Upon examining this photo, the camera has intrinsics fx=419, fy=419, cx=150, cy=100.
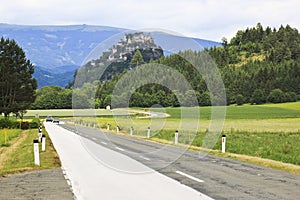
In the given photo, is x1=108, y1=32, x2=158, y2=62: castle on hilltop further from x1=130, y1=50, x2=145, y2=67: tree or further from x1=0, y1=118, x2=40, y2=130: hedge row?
x1=0, y1=118, x2=40, y2=130: hedge row

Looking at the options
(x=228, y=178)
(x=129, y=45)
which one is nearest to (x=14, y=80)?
(x=129, y=45)

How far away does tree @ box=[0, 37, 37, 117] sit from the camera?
71.1m

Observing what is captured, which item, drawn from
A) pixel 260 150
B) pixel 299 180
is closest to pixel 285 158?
pixel 260 150

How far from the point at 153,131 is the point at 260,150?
16168 mm

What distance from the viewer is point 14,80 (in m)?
71.2

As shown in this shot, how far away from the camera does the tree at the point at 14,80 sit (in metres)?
71.1

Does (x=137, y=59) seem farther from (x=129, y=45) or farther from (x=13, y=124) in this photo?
(x=13, y=124)

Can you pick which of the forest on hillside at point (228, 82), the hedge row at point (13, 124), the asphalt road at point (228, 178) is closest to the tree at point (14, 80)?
the hedge row at point (13, 124)

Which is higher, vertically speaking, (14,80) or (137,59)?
(14,80)

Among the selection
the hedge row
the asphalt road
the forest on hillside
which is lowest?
the hedge row

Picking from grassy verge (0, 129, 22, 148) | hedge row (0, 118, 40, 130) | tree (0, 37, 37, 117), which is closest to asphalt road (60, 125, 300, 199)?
grassy verge (0, 129, 22, 148)

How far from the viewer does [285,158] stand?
58.9 ft

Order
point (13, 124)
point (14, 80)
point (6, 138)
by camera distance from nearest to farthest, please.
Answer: point (6, 138), point (13, 124), point (14, 80)

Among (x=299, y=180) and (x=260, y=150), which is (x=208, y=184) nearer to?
(x=299, y=180)
